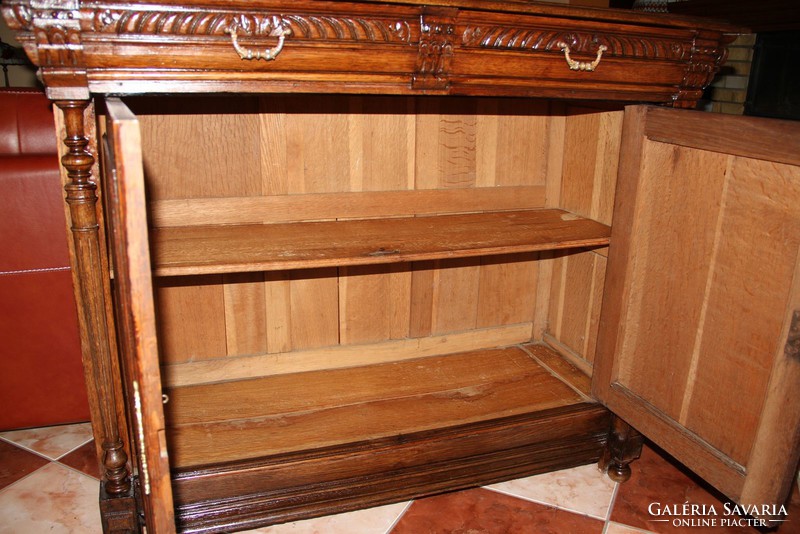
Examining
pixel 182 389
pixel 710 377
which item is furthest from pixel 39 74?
pixel 710 377

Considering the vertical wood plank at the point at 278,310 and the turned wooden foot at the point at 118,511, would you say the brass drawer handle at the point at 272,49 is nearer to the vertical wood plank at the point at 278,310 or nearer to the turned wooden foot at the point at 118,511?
the vertical wood plank at the point at 278,310

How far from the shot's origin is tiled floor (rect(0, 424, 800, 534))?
150cm

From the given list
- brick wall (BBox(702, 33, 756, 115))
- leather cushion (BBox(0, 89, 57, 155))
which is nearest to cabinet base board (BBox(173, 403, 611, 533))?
leather cushion (BBox(0, 89, 57, 155))

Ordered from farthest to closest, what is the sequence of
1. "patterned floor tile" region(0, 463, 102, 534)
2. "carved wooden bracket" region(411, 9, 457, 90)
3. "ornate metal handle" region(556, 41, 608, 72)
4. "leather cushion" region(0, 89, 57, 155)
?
"leather cushion" region(0, 89, 57, 155) → "patterned floor tile" region(0, 463, 102, 534) → "ornate metal handle" region(556, 41, 608, 72) → "carved wooden bracket" region(411, 9, 457, 90)

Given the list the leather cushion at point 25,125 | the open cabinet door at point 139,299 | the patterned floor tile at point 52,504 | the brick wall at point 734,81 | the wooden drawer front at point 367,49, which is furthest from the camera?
the brick wall at point 734,81

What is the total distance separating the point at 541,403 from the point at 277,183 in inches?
35.2

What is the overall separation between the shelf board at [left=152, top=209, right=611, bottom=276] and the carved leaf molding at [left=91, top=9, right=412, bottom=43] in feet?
1.44

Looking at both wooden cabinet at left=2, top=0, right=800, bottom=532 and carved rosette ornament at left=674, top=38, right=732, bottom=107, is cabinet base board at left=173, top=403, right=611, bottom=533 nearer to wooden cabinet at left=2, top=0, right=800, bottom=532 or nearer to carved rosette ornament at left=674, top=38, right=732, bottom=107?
wooden cabinet at left=2, top=0, right=800, bottom=532

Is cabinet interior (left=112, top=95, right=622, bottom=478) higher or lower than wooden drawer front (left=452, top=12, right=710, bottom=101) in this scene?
lower

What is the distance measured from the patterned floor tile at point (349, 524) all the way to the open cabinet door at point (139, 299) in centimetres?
60

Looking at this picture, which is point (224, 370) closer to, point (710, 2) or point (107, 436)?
point (107, 436)

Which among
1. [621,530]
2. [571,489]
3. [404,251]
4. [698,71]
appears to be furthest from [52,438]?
[698,71]

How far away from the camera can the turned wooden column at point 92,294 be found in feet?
3.65

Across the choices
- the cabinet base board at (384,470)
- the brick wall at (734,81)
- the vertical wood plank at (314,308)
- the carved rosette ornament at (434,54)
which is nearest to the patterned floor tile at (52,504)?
the cabinet base board at (384,470)
